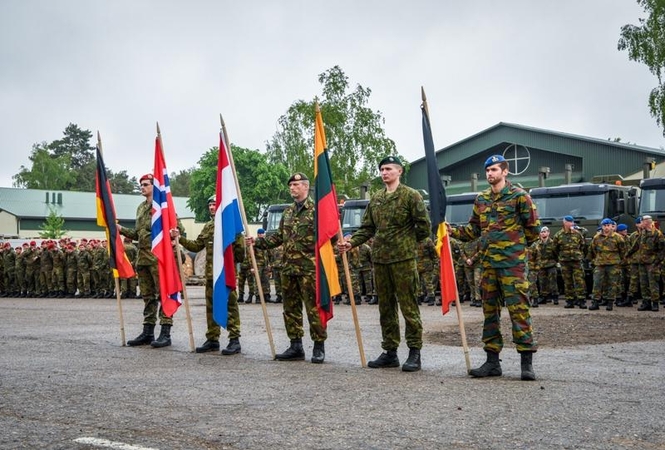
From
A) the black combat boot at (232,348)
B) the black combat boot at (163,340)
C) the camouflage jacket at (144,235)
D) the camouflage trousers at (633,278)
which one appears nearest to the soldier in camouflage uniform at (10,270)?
the camouflage jacket at (144,235)

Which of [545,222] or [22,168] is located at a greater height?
[22,168]

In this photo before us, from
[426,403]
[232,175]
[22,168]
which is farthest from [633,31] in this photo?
[22,168]

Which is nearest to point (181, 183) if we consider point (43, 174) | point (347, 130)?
point (43, 174)

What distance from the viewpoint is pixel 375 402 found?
625cm

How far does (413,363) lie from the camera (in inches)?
319

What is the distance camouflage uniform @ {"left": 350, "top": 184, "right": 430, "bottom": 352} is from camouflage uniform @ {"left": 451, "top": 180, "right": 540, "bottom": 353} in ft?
2.05

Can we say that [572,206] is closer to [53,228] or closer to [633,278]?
[633,278]

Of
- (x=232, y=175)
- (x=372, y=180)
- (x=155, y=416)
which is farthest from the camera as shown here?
(x=372, y=180)

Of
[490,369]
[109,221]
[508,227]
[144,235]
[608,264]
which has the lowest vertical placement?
[490,369]

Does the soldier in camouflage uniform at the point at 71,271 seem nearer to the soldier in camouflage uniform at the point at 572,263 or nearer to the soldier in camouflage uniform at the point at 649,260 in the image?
the soldier in camouflage uniform at the point at 572,263

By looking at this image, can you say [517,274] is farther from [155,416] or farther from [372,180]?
[372,180]

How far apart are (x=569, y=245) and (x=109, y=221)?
11059 mm

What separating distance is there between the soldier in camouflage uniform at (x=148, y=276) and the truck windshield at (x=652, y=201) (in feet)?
46.0

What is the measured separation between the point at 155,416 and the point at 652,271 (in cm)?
1363
